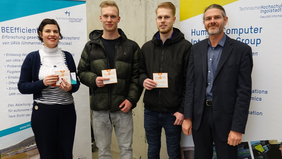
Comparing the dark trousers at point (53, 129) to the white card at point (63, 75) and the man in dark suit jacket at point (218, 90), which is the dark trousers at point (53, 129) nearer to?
the white card at point (63, 75)

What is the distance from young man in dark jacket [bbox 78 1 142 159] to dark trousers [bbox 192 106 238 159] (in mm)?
769

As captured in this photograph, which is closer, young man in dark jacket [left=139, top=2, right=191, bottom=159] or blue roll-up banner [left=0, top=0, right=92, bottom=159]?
young man in dark jacket [left=139, top=2, right=191, bottom=159]

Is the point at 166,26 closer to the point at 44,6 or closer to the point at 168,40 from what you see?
the point at 168,40

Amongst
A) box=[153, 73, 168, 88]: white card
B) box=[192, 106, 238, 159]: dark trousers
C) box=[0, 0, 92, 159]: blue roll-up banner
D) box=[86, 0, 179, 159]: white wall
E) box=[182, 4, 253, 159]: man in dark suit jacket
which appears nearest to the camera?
box=[182, 4, 253, 159]: man in dark suit jacket

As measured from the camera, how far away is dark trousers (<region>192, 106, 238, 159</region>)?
190 cm

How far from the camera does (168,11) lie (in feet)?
7.22

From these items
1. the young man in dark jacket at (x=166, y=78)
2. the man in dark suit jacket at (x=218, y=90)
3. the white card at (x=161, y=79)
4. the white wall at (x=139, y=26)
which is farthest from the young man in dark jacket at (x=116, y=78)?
the white wall at (x=139, y=26)

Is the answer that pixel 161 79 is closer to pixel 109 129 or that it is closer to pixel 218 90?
pixel 218 90

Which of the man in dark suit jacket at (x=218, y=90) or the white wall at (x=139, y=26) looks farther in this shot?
the white wall at (x=139, y=26)

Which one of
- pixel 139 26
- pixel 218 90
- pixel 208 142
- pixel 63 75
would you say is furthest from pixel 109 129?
pixel 139 26

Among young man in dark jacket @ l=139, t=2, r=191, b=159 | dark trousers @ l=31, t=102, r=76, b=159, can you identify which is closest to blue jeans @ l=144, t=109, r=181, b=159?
young man in dark jacket @ l=139, t=2, r=191, b=159

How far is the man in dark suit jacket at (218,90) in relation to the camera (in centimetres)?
179

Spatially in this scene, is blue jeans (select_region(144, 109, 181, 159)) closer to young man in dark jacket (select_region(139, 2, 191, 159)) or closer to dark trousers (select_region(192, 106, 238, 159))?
young man in dark jacket (select_region(139, 2, 191, 159))

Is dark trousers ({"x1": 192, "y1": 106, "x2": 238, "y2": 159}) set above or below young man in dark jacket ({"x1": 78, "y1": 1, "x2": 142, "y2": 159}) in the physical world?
below
